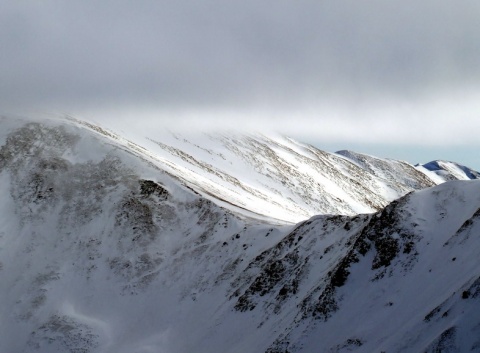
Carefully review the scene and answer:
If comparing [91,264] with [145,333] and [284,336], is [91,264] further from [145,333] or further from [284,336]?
[284,336]

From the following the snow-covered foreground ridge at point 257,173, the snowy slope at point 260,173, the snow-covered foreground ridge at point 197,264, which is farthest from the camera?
the snowy slope at point 260,173

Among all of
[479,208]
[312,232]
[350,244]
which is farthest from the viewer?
[312,232]

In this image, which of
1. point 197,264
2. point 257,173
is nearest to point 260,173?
point 257,173

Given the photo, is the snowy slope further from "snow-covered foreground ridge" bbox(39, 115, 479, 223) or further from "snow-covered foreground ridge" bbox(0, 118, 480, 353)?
"snow-covered foreground ridge" bbox(0, 118, 480, 353)

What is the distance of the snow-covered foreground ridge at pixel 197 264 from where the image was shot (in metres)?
31.2

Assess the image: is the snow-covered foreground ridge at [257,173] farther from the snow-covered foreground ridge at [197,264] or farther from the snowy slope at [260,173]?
the snow-covered foreground ridge at [197,264]

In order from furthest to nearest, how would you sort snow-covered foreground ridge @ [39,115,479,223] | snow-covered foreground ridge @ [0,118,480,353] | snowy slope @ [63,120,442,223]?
snowy slope @ [63,120,442,223] < snow-covered foreground ridge @ [39,115,479,223] < snow-covered foreground ridge @ [0,118,480,353]

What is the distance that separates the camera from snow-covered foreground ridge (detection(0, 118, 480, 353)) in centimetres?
3120

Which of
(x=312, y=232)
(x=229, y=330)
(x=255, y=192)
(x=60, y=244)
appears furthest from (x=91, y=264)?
(x=255, y=192)

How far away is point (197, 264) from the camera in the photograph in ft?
176

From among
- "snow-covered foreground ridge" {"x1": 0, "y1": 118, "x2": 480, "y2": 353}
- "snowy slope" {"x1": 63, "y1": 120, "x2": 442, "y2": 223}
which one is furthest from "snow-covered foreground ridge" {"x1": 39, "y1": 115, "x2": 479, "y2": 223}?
"snow-covered foreground ridge" {"x1": 0, "y1": 118, "x2": 480, "y2": 353}

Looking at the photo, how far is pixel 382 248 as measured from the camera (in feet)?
117

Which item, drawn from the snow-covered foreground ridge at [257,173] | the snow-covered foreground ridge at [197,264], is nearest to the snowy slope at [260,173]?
the snow-covered foreground ridge at [257,173]

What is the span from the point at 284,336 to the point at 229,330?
8.16 metres
